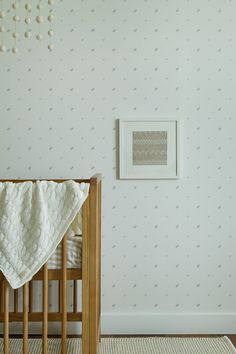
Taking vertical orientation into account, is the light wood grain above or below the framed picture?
below

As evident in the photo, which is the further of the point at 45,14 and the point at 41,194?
the point at 45,14

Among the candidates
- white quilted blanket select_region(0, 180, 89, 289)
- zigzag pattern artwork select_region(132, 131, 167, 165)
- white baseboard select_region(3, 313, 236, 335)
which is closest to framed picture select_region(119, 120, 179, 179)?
zigzag pattern artwork select_region(132, 131, 167, 165)

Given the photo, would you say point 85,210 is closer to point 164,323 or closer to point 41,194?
point 41,194

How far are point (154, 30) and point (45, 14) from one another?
62 cm

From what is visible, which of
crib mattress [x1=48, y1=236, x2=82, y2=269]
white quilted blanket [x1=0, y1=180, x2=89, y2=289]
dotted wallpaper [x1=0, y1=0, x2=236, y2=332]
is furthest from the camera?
dotted wallpaper [x1=0, y1=0, x2=236, y2=332]

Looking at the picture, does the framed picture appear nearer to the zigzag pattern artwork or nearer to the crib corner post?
the zigzag pattern artwork

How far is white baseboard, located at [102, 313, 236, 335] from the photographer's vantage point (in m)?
3.06

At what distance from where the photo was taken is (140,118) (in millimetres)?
3023

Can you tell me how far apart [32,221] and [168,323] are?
129 centimetres

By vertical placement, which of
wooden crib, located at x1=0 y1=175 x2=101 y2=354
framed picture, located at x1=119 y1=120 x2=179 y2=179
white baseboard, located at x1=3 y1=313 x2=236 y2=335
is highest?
framed picture, located at x1=119 y1=120 x2=179 y2=179

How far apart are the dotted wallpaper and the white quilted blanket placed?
0.89 metres

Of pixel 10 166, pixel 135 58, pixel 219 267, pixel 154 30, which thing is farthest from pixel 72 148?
pixel 219 267

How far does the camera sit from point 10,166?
3.04 metres

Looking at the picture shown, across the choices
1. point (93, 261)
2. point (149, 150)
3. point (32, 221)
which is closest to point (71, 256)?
point (93, 261)
